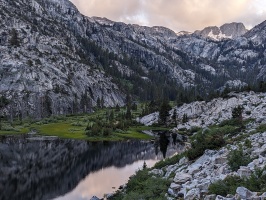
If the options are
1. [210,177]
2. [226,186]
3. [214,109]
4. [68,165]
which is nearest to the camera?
[226,186]

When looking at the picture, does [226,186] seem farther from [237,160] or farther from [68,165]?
[68,165]

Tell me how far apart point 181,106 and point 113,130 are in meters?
57.0

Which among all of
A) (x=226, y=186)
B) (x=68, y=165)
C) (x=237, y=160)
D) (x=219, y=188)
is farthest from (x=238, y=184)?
(x=68, y=165)

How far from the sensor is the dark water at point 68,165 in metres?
53.9

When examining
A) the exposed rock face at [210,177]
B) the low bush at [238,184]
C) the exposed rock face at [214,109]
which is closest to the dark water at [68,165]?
the exposed rock face at [210,177]

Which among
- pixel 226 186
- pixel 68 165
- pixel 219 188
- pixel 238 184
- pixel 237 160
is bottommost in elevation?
pixel 68 165

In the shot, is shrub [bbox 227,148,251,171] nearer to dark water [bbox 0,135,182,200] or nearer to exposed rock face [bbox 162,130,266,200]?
exposed rock face [bbox 162,130,266,200]

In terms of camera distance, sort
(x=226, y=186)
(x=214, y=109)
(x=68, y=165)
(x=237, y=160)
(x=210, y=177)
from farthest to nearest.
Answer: (x=214, y=109) → (x=68, y=165) → (x=237, y=160) → (x=210, y=177) → (x=226, y=186)

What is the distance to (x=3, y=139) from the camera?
359 feet

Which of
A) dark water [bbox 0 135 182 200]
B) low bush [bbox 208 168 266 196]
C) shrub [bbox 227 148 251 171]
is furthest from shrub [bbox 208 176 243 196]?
dark water [bbox 0 135 182 200]

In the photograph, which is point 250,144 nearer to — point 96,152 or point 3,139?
point 96,152

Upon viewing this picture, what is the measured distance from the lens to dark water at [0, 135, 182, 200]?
177ft

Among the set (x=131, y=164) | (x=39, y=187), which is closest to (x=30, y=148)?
(x=131, y=164)

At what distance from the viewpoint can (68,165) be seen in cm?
7325
